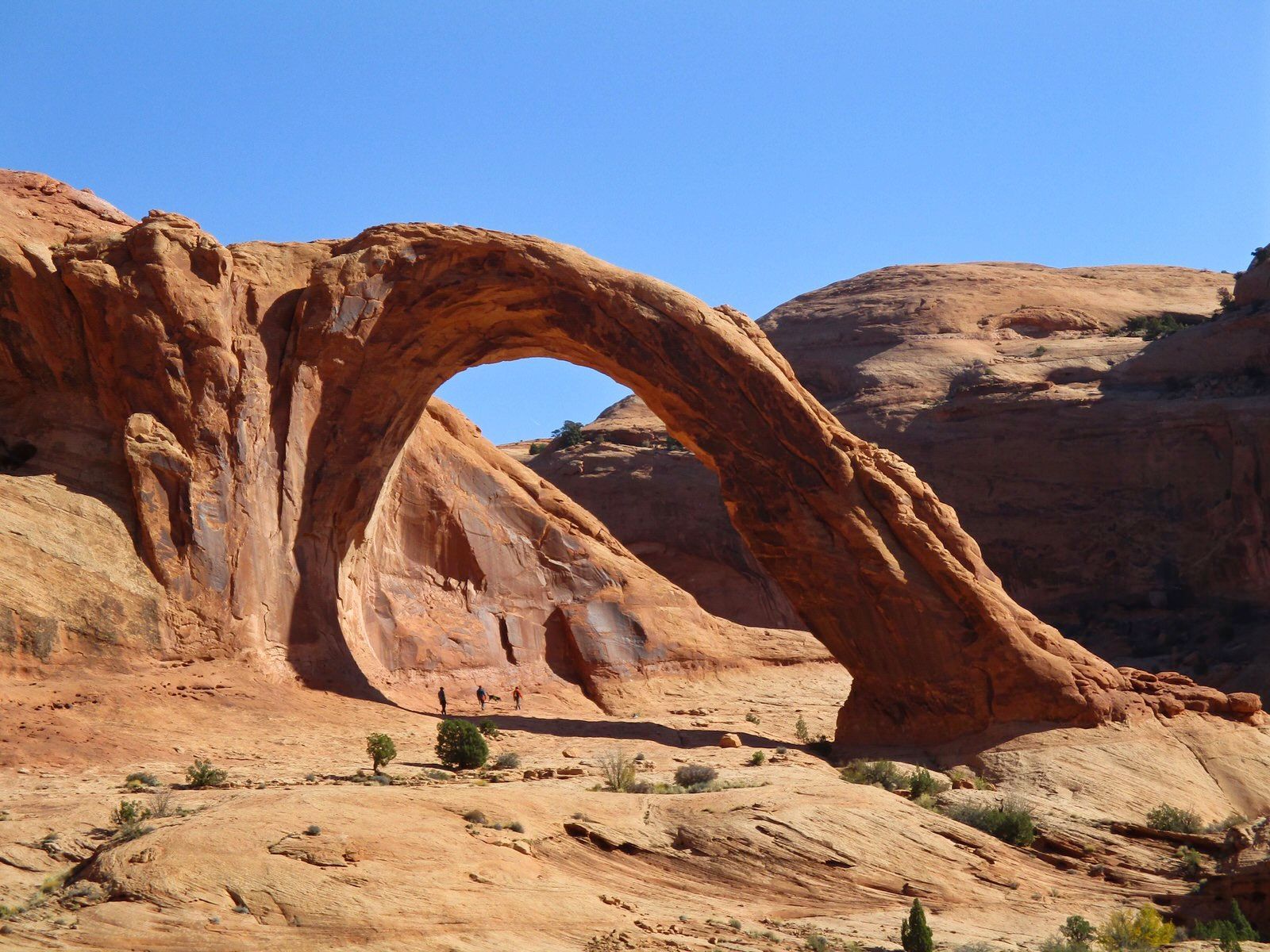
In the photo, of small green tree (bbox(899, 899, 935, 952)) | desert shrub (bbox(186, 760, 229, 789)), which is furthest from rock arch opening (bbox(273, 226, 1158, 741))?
small green tree (bbox(899, 899, 935, 952))

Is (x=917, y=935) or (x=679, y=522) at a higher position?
(x=679, y=522)

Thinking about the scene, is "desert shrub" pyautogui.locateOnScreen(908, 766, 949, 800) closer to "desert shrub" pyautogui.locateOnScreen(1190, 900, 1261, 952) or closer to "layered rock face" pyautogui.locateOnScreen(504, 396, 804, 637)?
"desert shrub" pyautogui.locateOnScreen(1190, 900, 1261, 952)

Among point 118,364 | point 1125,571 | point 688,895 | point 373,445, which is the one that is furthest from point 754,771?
point 1125,571

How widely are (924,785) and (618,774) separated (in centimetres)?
451

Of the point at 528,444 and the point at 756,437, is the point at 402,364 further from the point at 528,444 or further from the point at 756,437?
the point at 528,444

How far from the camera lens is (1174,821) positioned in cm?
1917

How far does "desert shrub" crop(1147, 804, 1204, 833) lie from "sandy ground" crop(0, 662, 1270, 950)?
633 mm

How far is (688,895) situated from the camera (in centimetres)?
1401

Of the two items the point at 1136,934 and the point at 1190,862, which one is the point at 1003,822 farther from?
the point at 1136,934

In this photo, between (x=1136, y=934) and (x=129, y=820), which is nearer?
(x=129, y=820)

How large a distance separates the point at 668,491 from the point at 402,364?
19.8 m

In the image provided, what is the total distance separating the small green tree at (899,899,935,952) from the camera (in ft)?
42.5

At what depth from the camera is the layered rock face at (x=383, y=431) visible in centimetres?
2219

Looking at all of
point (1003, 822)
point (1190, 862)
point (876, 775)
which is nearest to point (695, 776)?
point (876, 775)
